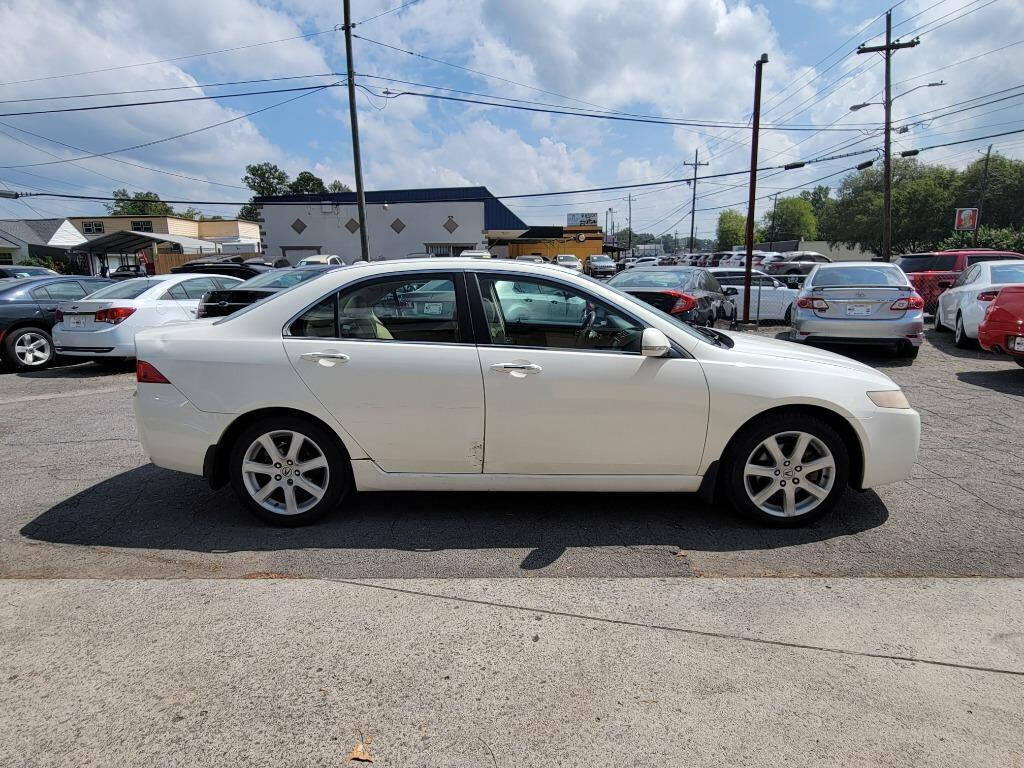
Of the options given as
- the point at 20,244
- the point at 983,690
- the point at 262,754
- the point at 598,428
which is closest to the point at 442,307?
the point at 598,428

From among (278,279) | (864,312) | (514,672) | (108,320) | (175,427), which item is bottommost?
(514,672)

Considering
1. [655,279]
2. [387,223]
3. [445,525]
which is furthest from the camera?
[387,223]

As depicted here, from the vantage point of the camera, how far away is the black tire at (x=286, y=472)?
11.7ft

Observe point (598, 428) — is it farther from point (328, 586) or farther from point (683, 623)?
point (328, 586)

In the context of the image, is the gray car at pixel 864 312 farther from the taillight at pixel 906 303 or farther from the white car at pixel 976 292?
the white car at pixel 976 292

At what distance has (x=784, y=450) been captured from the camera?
3.58 meters

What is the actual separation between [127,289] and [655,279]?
8234 mm

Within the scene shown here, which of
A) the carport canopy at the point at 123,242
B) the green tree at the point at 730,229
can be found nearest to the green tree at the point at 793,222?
the green tree at the point at 730,229

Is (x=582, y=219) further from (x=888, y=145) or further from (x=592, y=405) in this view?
(x=592, y=405)

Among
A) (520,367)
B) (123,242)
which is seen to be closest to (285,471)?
(520,367)

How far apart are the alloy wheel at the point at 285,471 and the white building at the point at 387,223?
31.7 metres

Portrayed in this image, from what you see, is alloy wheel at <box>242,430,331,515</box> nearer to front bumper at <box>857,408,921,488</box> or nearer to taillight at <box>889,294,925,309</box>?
front bumper at <box>857,408,921,488</box>

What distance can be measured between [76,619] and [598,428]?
2.69 m

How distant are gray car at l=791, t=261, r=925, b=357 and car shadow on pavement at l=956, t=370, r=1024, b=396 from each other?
0.87 metres
